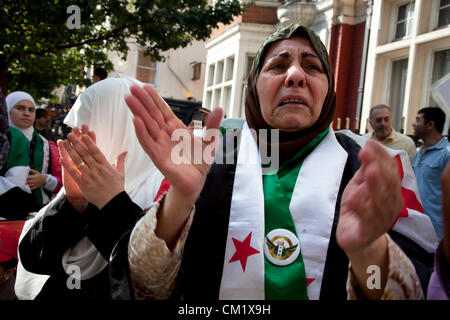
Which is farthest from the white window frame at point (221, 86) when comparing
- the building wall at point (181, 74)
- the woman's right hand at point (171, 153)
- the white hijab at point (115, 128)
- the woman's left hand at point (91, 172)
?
the woman's right hand at point (171, 153)

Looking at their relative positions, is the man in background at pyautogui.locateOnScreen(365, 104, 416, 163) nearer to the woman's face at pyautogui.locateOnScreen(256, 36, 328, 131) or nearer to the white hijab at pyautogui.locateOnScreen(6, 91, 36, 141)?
the woman's face at pyautogui.locateOnScreen(256, 36, 328, 131)

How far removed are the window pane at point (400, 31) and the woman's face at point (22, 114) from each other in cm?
613

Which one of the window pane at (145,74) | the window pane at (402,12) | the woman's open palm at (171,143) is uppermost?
the window pane at (145,74)

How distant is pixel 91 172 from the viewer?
52.1 inches

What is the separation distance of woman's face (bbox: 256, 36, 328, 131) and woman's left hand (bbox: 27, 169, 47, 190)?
2.67 m

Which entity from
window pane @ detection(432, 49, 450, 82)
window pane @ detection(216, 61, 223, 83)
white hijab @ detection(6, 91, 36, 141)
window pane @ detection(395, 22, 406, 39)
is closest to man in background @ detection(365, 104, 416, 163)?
window pane @ detection(432, 49, 450, 82)

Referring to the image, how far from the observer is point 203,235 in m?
1.29

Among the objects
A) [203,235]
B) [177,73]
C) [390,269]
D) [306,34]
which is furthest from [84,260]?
[177,73]

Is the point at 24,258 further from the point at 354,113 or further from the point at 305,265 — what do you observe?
the point at 354,113

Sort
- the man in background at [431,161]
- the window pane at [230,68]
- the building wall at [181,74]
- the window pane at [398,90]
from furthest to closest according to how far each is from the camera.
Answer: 1. the building wall at [181,74]
2. the window pane at [230,68]
3. the window pane at [398,90]
4. the man in background at [431,161]

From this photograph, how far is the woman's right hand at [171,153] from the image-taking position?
1.06 meters

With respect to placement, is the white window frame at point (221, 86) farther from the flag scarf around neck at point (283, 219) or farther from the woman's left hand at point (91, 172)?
the woman's left hand at point (91, 172)

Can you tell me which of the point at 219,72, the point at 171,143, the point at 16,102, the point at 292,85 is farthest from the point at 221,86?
the point at 171,143

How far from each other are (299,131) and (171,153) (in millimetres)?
578
